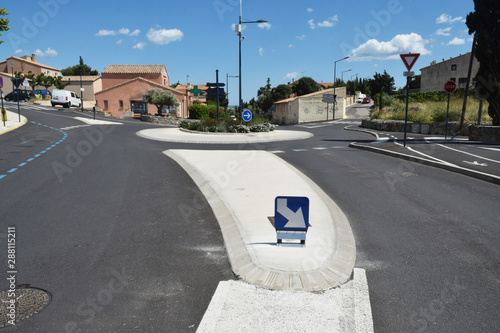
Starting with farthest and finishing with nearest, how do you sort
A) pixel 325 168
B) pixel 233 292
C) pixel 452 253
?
pixel 325 168, pixel 452 253, pixel 233 292

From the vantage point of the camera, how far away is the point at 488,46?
1981 cm

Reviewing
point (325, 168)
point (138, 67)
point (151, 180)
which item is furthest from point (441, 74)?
point (151, 180)

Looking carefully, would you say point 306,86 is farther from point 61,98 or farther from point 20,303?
point 20,303

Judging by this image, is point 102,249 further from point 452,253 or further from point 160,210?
point 452,253

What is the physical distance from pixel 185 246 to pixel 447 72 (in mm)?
64351

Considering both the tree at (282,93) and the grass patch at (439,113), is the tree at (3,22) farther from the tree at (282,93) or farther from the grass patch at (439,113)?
the tree at (282,93)

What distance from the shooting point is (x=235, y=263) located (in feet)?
15.2

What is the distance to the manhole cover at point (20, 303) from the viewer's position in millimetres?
3535

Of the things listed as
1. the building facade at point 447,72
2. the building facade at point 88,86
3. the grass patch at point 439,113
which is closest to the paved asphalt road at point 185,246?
the grass patch at point 439,113

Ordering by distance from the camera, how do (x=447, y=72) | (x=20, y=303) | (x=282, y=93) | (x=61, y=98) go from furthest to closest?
(x=282, y=93), (x=447, y=72), (x=61, y=98), (x=20, y=303)

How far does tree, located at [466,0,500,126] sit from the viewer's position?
64.7 ft

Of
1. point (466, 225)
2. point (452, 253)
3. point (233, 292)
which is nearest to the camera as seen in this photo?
point (233, 292)

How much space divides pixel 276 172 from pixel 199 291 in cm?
658

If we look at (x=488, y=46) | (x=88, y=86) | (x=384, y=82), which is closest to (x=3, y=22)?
(x=488, y=46)
